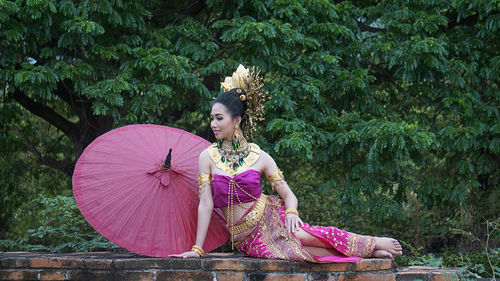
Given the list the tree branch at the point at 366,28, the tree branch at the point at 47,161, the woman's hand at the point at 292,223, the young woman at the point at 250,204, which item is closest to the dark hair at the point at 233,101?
the young woman at the point at 250,204

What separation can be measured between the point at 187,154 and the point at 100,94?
1492mm

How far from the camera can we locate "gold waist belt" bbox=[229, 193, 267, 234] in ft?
12.3

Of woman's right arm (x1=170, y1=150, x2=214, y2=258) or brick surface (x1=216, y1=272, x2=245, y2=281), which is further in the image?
woman's right arm (x1=170, y1=150, x2=214, y2=258)

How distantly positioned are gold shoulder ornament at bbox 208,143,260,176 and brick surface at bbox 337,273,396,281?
94cm

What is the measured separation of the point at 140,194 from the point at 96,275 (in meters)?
0.58

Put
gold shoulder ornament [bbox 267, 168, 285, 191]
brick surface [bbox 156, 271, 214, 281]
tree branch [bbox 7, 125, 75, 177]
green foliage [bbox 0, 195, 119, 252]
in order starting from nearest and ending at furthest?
1. brick surface [bbox 156, 271, 214, 281]
2. gold shoulder ornament [bbox 267, 168, 285, 191]
3. green foliage [bbox 0, 195, 119, 252]
4. tree branch [bbox 7, 125, 75, 177]

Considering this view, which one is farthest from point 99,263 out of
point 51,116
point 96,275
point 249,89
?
point 51,116

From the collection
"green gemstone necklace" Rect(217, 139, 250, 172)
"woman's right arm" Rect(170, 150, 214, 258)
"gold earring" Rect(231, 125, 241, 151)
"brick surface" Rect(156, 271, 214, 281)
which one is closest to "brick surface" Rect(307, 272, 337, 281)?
"brick surface" Rect(156, 271, 214, 281)

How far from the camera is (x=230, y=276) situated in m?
3.47

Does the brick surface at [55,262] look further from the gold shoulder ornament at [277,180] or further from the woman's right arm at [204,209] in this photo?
the gold shoulder ornament at [277,180]

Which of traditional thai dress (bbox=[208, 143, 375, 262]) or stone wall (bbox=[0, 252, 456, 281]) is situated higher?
traditional thai dress (bbox=[208, 143, 375, 262])

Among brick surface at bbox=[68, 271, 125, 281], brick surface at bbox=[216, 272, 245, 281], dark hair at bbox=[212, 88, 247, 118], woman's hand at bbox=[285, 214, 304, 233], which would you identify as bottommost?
brick surface at bbox=[216, 272, 245, 281]

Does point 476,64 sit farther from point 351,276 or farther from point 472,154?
point 351,276

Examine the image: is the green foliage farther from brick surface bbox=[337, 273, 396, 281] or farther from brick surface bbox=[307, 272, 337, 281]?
brick surface bbox=[337, 273, 396, 281]
